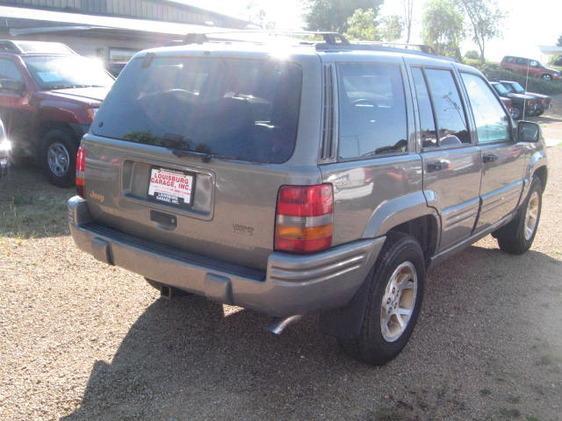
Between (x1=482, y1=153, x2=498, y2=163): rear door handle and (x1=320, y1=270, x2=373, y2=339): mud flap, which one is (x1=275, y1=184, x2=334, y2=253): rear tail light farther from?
(x1=482, y1=153, x2=498, y2=163): rear door handle

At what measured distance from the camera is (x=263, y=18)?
7369 cm

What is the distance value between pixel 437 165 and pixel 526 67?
3639 cm

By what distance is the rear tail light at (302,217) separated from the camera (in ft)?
9.53

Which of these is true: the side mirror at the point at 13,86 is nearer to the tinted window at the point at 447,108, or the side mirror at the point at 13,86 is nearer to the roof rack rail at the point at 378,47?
the roof rack rail at the point at 378,47

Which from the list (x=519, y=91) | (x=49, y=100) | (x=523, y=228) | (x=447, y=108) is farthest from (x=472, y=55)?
(x=447, y=108)

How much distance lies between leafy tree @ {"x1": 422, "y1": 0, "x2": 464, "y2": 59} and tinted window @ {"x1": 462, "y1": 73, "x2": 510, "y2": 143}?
38.6 meters

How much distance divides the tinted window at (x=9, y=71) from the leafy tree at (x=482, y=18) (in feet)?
132

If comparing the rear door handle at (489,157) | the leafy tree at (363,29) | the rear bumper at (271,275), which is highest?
the leafy tree at (363,29)

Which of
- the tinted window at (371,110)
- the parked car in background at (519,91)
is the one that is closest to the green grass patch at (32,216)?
the tinted window at (371,110)

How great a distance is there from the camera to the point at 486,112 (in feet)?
15.7

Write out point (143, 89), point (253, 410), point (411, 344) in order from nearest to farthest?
point (253, 410)
point (143, 89)
point (411, 344)

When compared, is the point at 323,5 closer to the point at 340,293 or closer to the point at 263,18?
the point at 263,18

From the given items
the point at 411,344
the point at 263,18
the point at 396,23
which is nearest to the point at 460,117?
the point at 411,344

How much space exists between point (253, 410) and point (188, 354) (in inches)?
28.7
